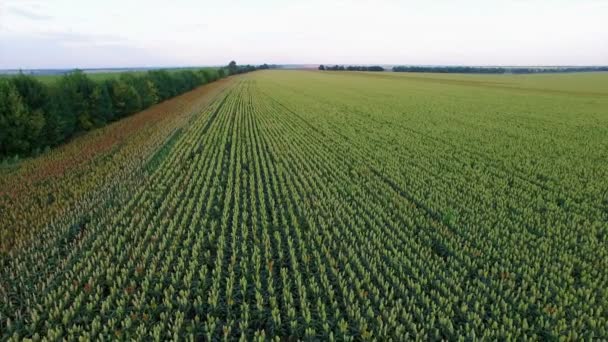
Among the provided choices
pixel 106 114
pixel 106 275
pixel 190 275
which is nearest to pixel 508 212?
pixel 190 275

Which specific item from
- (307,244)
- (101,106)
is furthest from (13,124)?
(307,244)

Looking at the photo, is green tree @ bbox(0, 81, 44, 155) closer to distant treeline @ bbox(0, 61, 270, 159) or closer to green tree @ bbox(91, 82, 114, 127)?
distant treeline @ bbox(0, 61, 270, 159)

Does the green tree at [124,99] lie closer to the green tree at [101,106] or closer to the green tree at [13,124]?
the green tree at [101,106]

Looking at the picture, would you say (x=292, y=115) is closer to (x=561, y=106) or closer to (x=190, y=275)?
(x=190, y=275)

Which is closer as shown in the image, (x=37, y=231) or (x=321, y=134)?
(x=37, y=231)

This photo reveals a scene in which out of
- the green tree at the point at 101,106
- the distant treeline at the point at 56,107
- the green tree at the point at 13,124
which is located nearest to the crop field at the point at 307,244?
the green tree at the point at 13,124

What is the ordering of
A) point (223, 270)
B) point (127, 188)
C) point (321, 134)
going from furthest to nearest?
1. point (321, 134)
2. point (127, 188)
3. point (223, 270)
